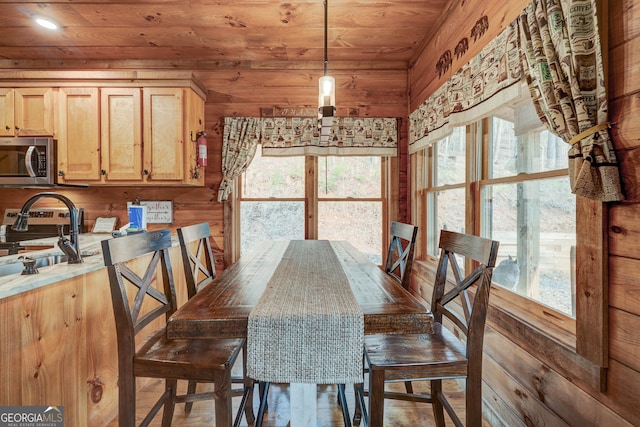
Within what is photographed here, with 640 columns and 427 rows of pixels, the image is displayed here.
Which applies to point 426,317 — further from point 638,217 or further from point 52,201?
point 52,201

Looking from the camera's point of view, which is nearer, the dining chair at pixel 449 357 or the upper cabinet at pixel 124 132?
the dining chair at pixel 449 357

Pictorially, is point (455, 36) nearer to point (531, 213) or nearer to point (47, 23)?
point (531, 213)

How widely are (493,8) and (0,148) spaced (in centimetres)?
374

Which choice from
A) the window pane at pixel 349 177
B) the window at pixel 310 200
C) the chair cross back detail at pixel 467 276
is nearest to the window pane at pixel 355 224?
the window at pixel 310 200

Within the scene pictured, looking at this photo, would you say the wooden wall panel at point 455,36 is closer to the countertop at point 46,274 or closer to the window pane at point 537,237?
the window pane at point 537,237

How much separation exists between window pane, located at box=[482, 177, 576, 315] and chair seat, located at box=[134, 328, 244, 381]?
4.61 feet

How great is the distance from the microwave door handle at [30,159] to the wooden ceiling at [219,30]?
3.16 ft

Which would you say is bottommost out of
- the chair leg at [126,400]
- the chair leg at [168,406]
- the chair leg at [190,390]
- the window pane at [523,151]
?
the chair leg at [190,390]

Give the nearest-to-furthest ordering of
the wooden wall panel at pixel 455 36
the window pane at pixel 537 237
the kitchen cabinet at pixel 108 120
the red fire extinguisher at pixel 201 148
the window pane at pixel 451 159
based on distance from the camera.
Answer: the window pane at pixel 537 237 < the wooden wall panel at pixel 455 36 < the window pane at pixel 451 159 < the kitchen cabinet at pixel 108 120 < the red fire extinguisher at pixel 201 148

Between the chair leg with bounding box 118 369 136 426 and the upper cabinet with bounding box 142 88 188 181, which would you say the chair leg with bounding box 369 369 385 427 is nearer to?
the chair leg with bounding box 118 369 136 426

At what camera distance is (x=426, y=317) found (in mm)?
1028

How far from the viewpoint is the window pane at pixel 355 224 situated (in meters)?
3.30

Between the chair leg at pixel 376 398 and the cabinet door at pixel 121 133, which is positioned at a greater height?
the cabinet door at pixel 121 133

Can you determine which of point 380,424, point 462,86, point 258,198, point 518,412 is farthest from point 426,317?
point 258,198
